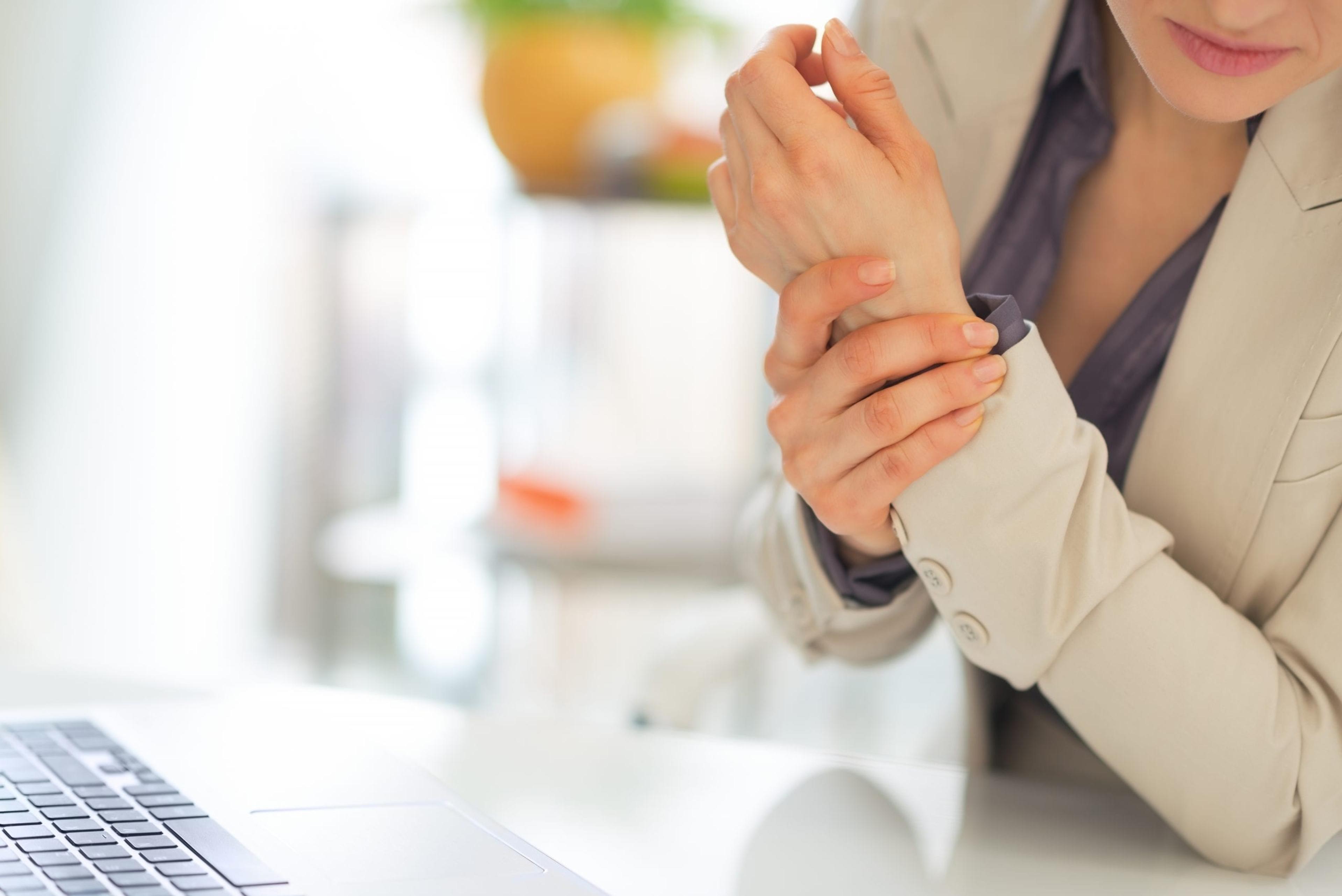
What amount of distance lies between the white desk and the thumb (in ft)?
1.12


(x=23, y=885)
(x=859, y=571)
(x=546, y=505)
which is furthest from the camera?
(x=546, y=505)

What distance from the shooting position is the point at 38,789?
587mm

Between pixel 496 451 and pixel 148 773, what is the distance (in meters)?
1.47

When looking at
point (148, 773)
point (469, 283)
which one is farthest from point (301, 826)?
point (469, 283)

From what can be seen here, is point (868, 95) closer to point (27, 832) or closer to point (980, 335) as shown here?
point (980, 335)

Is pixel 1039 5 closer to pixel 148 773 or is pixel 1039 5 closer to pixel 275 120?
pixel 148 773

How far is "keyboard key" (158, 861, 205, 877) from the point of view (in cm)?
49

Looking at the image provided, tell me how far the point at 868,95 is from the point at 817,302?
0.33 feet

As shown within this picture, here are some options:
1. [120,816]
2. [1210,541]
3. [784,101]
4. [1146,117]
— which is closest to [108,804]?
[120,816]

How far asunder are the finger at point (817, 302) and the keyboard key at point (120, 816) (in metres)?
0.37

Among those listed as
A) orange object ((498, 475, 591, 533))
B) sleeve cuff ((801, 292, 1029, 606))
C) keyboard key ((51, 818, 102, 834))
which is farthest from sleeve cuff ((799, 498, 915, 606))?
orange object ((498, 475, 591, 533))

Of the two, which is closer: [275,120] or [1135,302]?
[1135,302]

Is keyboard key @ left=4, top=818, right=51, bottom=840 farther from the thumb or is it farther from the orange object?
the orange object

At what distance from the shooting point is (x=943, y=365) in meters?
0.63
